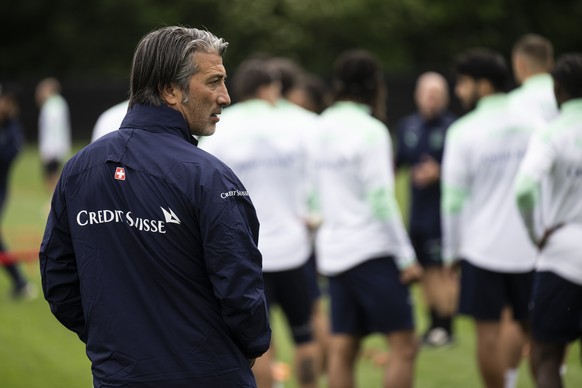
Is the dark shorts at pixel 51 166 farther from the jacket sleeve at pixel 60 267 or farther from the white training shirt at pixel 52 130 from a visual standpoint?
the jacket sleeve at pixel 60 267

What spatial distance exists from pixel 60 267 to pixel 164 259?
0.50m

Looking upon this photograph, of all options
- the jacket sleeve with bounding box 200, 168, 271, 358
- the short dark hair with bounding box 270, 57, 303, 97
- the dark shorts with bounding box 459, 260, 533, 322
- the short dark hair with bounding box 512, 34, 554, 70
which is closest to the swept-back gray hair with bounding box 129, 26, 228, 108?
the jacket sleeve with bounding box 200, 168, 271, 358

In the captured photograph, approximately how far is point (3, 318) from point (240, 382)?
281 inches

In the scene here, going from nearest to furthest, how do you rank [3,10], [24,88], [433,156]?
[433,156] → [24,88] → [3,10]

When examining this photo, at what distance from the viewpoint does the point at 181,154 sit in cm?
361

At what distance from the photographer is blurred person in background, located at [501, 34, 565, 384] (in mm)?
7016

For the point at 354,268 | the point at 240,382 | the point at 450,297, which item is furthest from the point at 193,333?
the point at 450,297

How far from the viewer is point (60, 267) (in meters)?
3.85

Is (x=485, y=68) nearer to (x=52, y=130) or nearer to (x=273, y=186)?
(x=273, y=186)

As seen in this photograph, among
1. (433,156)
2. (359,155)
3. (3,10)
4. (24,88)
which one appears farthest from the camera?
(3,10)

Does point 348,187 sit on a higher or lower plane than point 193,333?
lower

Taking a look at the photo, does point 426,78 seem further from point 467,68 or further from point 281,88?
point 467,68

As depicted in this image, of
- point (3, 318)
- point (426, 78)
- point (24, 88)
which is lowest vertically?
point (24, 88)

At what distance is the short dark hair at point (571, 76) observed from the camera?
5.43 meters
